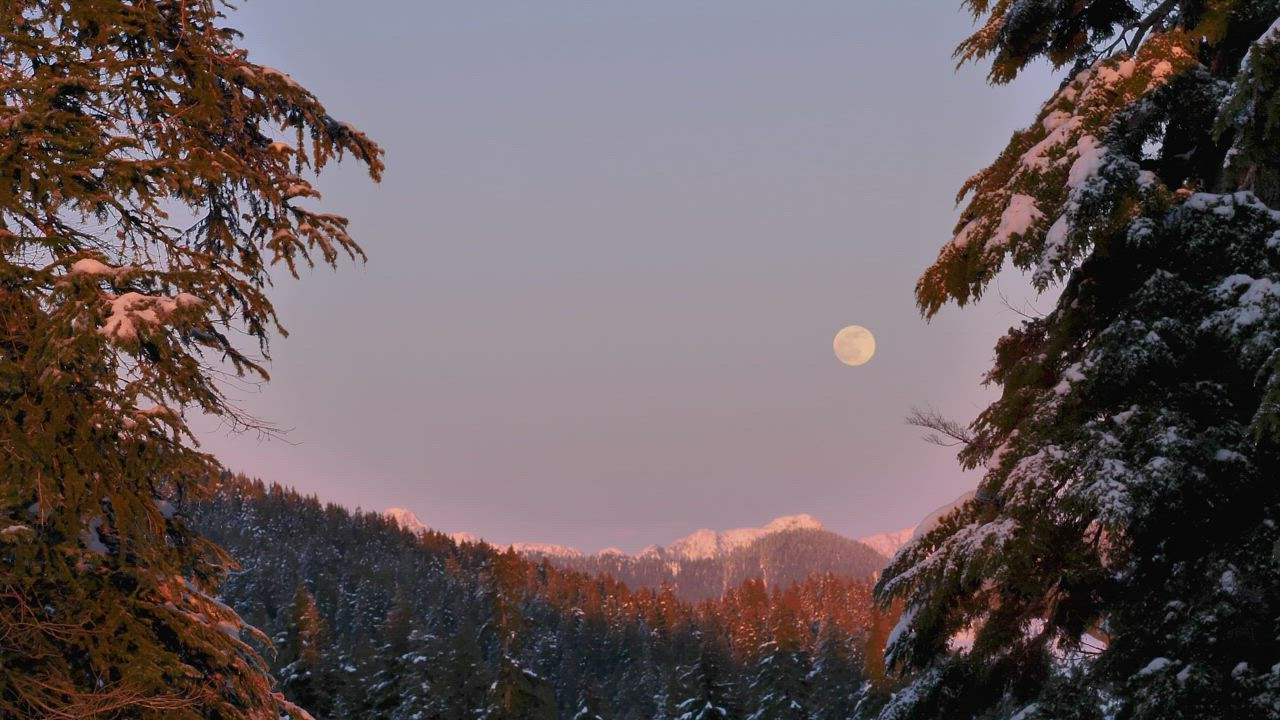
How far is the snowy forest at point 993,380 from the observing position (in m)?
4.68

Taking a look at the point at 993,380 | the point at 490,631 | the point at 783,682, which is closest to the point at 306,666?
the point at 490,631

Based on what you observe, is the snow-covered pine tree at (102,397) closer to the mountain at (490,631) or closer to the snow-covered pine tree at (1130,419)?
the mountain at (490,631)

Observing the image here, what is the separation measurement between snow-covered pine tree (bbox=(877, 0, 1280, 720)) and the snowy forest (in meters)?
0.02

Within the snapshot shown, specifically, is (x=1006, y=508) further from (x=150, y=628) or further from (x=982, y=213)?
(x=150, y=628)

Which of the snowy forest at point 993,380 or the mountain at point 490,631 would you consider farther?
the mountain at point 490,631

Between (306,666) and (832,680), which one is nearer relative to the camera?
(306,666)

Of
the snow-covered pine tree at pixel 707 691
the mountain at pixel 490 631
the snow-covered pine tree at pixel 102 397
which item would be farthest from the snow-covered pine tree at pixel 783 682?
the snow-covered pine tree at pixel 102 397

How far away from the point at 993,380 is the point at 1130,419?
194cm

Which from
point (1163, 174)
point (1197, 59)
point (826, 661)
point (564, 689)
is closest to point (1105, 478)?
point (1163, 174)

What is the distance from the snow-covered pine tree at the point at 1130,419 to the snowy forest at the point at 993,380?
0.07 feet

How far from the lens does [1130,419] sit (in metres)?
6.19

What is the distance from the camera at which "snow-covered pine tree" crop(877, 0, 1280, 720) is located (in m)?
5.68

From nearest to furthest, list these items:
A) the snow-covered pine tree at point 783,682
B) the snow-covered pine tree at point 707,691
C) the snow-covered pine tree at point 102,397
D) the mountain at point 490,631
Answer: the snow-covered pine tree at point 102,397
the mountain at point 490,631
the snow-covered pine tree at point 707,691
the snow-covered pine tree at point 783,682

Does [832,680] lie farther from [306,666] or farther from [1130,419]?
[1130,419]
